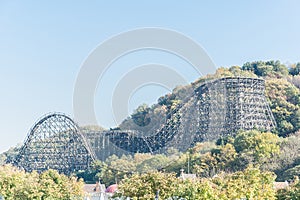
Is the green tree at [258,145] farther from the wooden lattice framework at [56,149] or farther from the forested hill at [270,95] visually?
the wooden lattice framework at [56,149]

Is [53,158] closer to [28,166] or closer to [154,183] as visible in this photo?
[28,166]

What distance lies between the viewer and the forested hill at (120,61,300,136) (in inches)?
1820

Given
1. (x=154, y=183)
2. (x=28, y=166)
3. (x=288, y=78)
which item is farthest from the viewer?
(x=288, y=78)

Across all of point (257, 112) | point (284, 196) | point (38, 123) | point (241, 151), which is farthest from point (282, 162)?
point (38, 123)

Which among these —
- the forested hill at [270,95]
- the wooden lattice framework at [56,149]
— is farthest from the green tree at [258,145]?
the wooden lattice framework at [56,149]

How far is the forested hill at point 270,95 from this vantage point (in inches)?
1820

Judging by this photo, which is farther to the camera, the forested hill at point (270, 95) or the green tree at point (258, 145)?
the forested hill at point (270, 95)

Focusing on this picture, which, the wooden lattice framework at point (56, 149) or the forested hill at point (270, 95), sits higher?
the forested hill at point (270, 95)

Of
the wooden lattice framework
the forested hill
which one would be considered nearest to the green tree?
the forested hill

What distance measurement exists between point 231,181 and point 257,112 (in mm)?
23704

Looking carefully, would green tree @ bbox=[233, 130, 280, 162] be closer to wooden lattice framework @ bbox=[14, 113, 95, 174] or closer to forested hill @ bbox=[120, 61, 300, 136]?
forested hill @ bbox=[120, 61, 300, 136]

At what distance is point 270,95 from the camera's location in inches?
1929

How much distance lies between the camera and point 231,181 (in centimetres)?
2067

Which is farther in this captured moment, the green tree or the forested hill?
the forested hill
